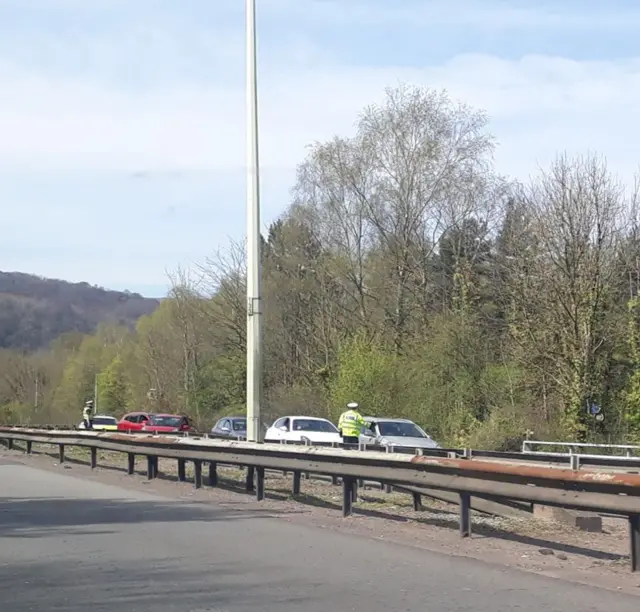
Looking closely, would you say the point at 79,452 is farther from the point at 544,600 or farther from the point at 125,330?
the point at 125,330

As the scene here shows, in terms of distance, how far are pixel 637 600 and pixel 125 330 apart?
100900 mm

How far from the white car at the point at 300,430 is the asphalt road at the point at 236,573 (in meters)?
15.8

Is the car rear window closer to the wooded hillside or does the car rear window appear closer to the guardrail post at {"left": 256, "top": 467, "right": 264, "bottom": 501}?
the wooded hillside

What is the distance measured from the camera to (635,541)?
899cm

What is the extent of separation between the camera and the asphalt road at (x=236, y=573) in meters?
7.73

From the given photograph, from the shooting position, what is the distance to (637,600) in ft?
25.7

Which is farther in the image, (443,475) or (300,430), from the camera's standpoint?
(300,430)

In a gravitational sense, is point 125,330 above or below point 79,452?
above

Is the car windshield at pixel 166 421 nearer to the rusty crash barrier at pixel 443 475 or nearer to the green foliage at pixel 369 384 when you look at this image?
the green foliage at pixel 369 384

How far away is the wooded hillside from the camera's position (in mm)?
37094

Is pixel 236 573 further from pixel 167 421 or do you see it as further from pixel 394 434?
pixel 167 421

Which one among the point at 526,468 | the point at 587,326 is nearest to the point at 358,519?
the point at 526,468

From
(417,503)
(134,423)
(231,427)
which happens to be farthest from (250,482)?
(134,423)

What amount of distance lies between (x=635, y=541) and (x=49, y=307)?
17431cm
